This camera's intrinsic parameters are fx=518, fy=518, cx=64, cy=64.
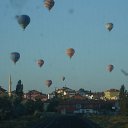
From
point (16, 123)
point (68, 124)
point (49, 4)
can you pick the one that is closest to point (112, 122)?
point (68, 124)

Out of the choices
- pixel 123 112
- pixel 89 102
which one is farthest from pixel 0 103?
pixel 89 102

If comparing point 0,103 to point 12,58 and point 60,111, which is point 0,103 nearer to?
point 12,58

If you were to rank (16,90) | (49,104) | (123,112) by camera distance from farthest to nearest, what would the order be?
(49,104), (16,90), (123,112)

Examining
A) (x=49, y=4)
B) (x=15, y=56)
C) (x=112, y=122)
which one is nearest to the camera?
(x=49, y=4)

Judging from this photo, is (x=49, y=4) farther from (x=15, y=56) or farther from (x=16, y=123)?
(x=16, y=123)

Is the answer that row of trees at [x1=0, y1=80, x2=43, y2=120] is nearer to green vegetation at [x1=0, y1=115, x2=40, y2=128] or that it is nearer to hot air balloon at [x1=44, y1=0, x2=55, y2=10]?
green vegetation at [x1=0, y1=115, x2=40, y2=128]

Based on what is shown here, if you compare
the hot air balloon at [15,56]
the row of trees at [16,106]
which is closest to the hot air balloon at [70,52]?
the hot air balloon at [15,56]

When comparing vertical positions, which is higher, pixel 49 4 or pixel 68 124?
pixel 49 4

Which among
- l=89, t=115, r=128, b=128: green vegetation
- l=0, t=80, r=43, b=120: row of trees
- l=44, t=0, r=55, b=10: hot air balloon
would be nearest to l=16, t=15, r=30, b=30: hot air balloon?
l=44, t=0, r=55, b=10: hot air balloon

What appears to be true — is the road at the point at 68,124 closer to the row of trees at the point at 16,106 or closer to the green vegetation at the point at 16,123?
the green vegetation at the point at 16,123

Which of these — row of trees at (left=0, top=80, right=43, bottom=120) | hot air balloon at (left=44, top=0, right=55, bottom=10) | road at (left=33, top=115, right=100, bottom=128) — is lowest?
road at (left=33, top=115, right=100, bottom=128)

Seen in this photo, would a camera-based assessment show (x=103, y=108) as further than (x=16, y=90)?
Yes
